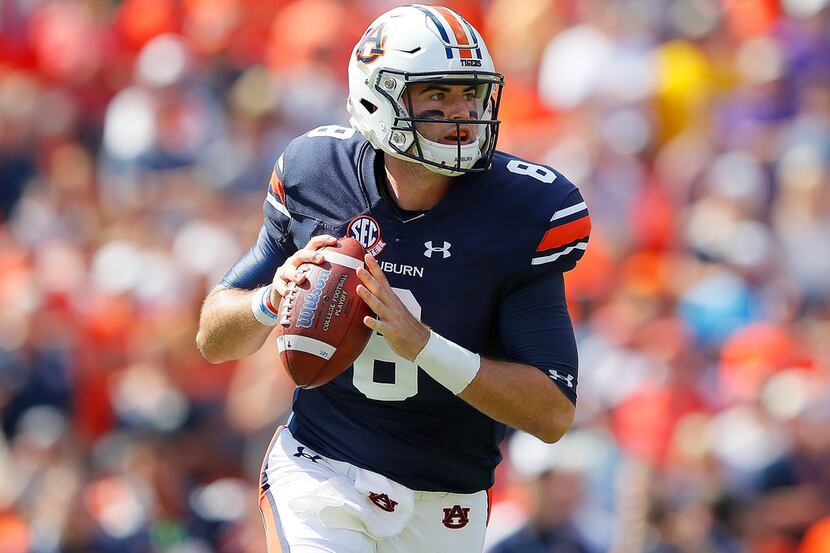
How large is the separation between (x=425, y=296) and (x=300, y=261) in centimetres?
37

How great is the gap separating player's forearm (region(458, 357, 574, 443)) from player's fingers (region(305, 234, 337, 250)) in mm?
491

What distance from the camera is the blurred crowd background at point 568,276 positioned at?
642 cm

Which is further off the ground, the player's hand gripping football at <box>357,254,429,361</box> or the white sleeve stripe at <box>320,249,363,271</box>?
the white sleeve stripe at <box>320,249,363,271</box>

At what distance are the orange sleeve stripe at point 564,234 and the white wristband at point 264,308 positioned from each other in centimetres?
73

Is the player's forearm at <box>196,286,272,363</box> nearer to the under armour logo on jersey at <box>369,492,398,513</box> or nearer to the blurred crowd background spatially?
the under armour logo on jersey at <box>369,492,398,513</box>

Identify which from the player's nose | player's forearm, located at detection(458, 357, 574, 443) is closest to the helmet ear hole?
the player's nose

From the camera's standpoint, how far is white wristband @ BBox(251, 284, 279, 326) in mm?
3773

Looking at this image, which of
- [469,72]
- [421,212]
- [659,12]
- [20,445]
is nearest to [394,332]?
[421,212]

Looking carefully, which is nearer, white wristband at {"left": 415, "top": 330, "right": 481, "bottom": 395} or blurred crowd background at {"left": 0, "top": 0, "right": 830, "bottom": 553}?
white wristband at {"left": 415, "top": 330, "right": 481, "bottom": 395}

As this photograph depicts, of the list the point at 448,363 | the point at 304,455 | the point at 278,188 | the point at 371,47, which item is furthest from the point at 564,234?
the point at 304,455

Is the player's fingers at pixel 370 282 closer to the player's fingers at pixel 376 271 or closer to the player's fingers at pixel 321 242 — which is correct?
the player's fingers at pixel 376 271

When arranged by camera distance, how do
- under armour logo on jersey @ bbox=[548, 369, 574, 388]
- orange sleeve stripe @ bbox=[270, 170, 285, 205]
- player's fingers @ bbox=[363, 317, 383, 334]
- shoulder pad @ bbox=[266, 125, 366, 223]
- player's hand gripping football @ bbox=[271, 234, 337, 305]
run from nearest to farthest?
player's fingers @ bbox=[363, 317, 383, 334]
player's hand gripping football @ bbox=[271, 234, 337, 305]
under armour logo on jersey @ bbox=[548, 369, 574, 388]
shoulder pad @ bbox=[266, 125, 366, 223]
orange sleeve stripe @ bbox=[270, 170, 285, 205]

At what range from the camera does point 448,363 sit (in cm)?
349

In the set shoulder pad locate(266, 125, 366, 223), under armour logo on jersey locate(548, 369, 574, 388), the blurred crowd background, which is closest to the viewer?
under armour logo on jersey locate(548, 369, 574, 388)
